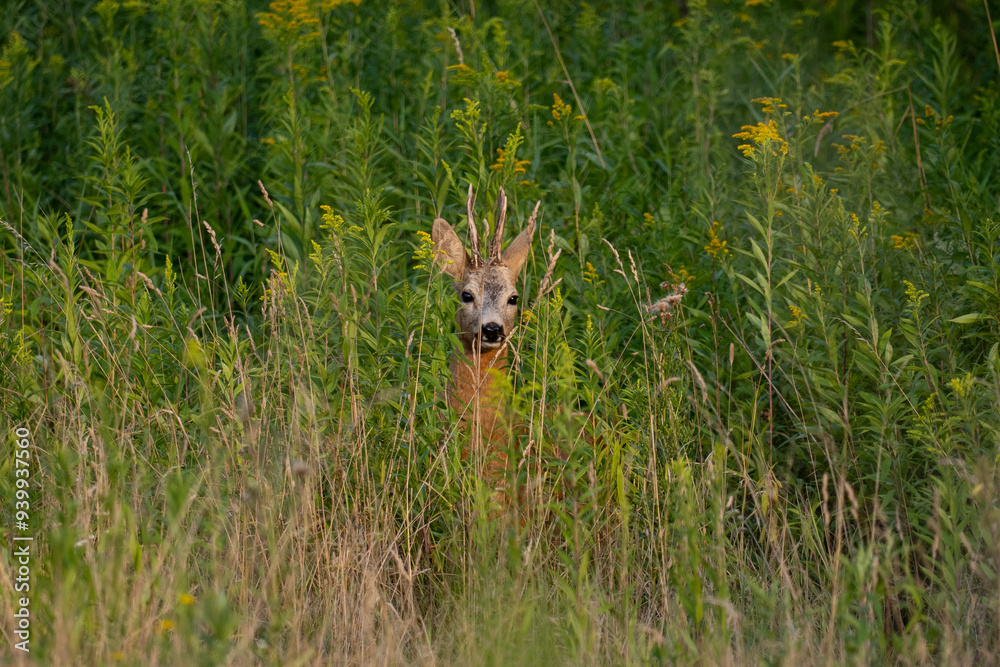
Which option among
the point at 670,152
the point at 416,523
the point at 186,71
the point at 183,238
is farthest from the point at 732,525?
the point at 186,71

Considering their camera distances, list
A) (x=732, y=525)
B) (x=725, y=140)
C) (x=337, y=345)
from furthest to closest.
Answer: (x=725, y=140) → (x=337, y=345) → (x=732, y=525)

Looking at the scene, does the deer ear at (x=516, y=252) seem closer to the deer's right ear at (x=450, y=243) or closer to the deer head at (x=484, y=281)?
the deer head at (x=484, y=281)

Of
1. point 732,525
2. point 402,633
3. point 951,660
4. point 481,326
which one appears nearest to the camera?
point 951,660

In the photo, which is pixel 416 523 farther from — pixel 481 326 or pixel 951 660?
pixel 951 660

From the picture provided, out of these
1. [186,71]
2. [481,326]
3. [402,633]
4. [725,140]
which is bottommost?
[402,633]

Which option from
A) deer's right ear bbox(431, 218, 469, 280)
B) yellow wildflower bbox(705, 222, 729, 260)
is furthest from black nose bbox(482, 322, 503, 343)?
yellow wildflower bbox(705, 222, 729, 260)

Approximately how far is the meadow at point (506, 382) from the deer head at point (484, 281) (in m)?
0.15

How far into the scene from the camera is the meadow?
3031 millimetres

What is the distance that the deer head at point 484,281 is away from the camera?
190 inches

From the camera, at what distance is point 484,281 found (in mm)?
4918

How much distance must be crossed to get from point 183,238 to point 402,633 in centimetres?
353

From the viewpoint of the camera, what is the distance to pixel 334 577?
3422 mm

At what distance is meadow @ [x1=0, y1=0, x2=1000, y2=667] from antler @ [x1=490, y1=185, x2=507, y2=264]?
127 millimetres

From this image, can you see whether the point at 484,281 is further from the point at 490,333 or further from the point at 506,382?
the point at 506,382
